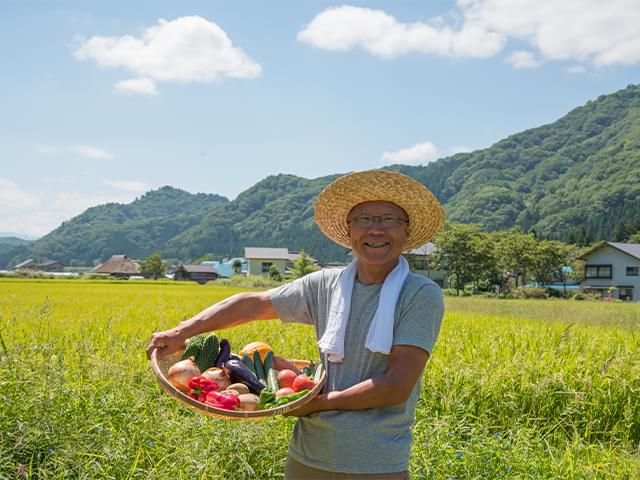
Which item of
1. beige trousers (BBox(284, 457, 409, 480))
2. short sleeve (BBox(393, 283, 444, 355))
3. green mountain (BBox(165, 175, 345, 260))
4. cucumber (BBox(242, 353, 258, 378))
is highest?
green mountain (BBox(165, 175, 345, 260))

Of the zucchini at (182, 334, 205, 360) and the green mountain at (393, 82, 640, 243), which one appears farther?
the green mountain at (393, 82, 640, 243)

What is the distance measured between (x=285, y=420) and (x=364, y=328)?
2170 mm

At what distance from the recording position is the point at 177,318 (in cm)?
1019

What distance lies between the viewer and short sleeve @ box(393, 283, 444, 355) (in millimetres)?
2000

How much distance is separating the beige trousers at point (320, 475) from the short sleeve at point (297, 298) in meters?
0.56

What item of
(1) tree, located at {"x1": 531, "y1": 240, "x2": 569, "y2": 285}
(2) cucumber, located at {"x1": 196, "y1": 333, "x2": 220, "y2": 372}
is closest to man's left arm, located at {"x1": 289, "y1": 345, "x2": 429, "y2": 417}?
(2) cucumber, located at {"x1": 196, "y1": 333, "x2": 220, "y2": 372}

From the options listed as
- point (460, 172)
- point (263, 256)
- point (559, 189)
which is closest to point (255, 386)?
point (263, 256)

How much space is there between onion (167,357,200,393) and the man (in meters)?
0.11

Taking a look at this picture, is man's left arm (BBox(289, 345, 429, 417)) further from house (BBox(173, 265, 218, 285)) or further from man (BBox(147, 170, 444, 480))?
house (BBox(173, 265, 218, 285))

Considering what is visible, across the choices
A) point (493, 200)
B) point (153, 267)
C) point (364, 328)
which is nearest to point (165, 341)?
point (364, 328)

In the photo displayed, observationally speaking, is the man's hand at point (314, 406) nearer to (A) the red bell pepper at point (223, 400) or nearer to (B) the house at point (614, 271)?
(A) the red bell pepper at point (223, 400)

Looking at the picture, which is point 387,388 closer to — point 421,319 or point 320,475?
point 421,319

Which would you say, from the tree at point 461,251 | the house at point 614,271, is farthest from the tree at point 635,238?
the tree at point 461,251

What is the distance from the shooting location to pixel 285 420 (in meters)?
4.02
